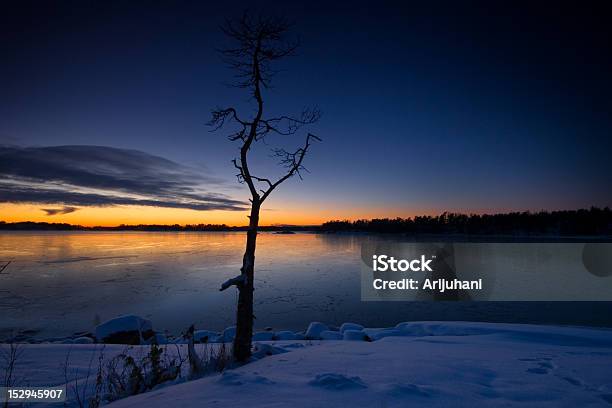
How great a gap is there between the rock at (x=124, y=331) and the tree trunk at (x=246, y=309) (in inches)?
224

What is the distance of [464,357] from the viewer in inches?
211

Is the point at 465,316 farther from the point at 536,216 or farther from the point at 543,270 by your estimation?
the point at 536,216

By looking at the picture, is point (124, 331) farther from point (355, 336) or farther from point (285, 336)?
point (355, 336)

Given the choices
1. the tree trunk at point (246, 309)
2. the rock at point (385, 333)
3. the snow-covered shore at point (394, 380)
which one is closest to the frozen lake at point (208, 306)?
the rock at point (385, 333)

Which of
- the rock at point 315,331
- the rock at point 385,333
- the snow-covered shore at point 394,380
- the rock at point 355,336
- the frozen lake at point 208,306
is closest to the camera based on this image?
the snow-covered shore at point 394,380

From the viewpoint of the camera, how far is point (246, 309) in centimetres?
612

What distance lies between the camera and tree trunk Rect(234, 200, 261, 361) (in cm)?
589

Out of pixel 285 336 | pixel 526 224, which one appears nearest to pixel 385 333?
pixel 285 336

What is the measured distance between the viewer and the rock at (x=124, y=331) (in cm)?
968

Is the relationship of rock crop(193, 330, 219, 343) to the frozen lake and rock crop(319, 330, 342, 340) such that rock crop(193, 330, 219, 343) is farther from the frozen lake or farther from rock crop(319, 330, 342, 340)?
rock crop(319, 330, 342, 340)

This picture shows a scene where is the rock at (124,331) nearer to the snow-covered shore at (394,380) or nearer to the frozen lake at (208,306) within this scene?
the frozen lake at (208,306)

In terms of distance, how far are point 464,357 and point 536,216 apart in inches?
5330

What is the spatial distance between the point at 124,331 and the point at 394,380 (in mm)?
9784

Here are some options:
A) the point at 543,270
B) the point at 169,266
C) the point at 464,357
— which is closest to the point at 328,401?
the point at 464,357
